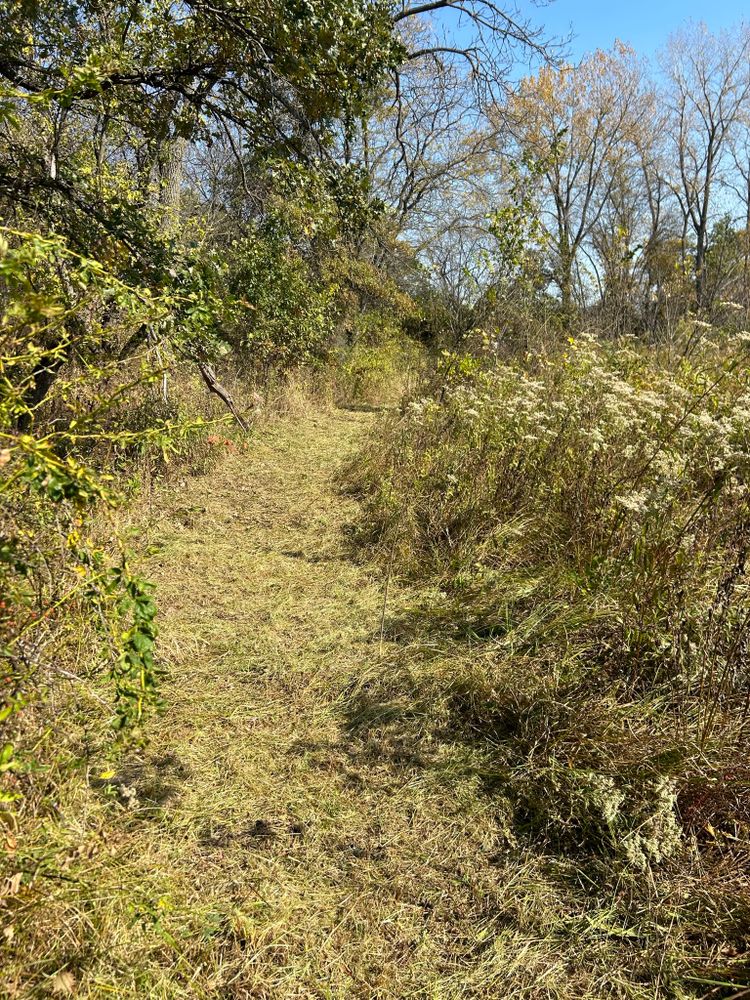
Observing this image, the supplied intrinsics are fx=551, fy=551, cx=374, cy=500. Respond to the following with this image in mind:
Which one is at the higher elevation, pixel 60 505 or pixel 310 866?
pixel 60 505

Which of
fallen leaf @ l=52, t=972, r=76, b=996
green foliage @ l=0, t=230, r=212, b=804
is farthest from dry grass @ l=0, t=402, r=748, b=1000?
green foliage @ l=0, t=230, r=212, b=804

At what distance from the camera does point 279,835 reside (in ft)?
6.79

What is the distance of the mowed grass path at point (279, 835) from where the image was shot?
63.4 inches

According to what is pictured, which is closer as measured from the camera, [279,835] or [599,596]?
[279,835]

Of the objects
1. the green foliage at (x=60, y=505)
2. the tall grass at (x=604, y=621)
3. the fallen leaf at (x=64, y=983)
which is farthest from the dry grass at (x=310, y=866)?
the green foliage at (x=60, y=505)

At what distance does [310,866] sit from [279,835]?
0.17 metres

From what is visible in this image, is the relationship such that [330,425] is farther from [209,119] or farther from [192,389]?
[209,119]

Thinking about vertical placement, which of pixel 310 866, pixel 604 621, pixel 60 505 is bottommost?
pixel 310 866

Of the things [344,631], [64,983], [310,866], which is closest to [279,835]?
[310,866]

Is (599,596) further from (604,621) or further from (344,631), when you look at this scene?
(344,631)

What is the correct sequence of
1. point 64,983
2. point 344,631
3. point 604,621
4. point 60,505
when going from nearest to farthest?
1. point 64,983
2. point 60,505
3. point 604,621
4. point 344,631

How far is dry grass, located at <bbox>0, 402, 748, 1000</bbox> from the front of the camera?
61.4 inches

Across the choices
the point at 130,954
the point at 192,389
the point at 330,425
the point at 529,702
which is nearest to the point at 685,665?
the point at 529,702

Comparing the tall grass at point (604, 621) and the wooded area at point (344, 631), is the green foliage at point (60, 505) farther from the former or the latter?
the tall grass at point (604, 621)
